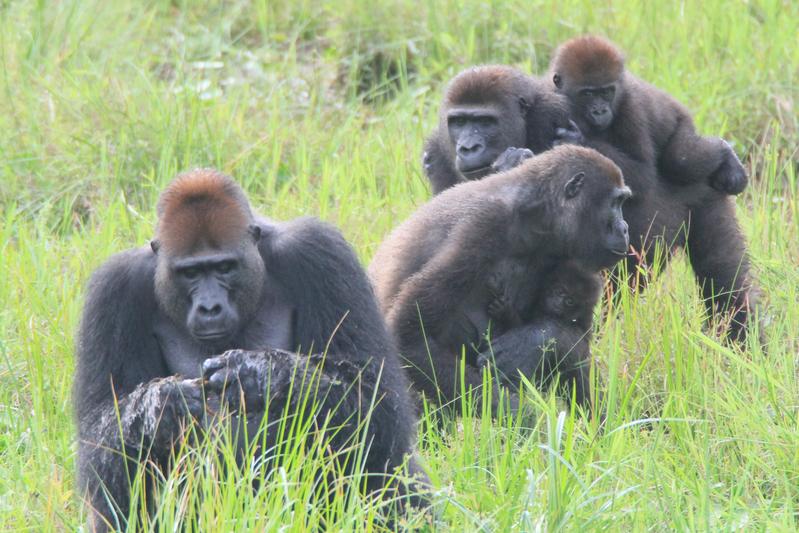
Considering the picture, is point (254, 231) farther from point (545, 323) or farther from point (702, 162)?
point (702, 162)

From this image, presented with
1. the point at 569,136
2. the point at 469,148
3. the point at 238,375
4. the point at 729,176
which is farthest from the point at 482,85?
the point at 238,375

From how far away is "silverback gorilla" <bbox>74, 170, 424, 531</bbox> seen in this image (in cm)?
389

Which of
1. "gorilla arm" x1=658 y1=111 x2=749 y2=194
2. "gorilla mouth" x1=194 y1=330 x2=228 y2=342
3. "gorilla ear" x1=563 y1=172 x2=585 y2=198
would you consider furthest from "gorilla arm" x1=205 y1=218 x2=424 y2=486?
"gorilla arm" x1=658 y1=111 x2=749 y2=194

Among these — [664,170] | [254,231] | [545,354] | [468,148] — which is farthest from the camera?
[664,170]

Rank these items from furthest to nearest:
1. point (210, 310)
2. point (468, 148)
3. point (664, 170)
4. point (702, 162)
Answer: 1. point (664, 170)
2. point (702, 162)
3. point (468, 148)
4. point (210, 310)

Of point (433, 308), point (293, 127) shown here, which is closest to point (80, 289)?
point (433, 308)

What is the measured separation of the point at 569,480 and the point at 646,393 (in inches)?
46.9

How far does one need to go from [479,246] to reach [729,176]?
1800 mm

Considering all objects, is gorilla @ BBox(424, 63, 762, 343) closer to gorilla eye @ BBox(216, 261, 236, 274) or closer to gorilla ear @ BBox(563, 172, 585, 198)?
gorilla ear @ BBox(563, 172, 585, 198)

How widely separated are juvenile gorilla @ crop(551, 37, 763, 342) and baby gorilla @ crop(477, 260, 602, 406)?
879 millimetres

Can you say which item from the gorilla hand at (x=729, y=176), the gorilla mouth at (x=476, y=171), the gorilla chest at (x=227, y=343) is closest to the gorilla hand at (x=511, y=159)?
the gorilla mouth at (x=476, y=171)

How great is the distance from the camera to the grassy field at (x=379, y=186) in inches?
154

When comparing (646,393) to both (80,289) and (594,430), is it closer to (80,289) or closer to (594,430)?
(594,430)

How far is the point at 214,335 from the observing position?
4.00m
